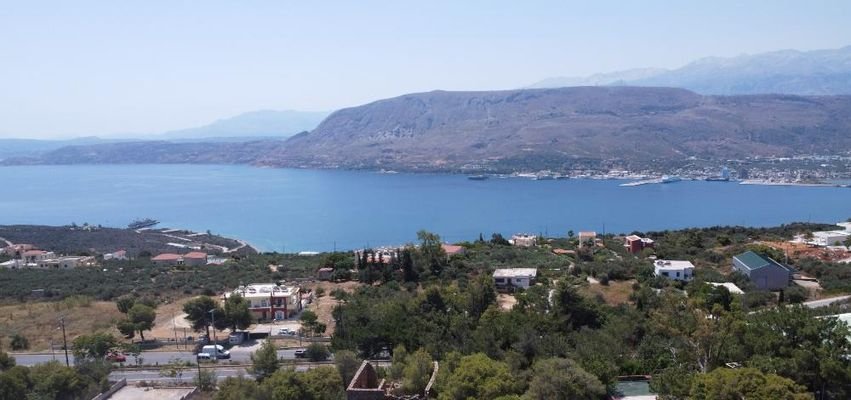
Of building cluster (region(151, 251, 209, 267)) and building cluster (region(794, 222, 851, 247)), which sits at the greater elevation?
building cluster (region(794, 222, 851, 247))

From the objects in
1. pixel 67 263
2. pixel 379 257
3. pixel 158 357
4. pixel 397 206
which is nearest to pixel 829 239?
pixel 379 257

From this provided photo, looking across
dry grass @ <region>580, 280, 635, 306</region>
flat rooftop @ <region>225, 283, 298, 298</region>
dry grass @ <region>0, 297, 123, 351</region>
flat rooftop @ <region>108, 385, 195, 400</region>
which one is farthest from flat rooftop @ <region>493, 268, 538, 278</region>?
dry grass @ <region>0, 297, 123, 351</region>

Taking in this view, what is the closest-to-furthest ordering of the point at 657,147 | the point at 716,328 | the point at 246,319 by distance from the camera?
the point at 716,328
the point at 246,319
the point at 657,147

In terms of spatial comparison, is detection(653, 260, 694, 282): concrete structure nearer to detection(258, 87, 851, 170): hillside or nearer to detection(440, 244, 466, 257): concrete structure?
detection(440, 244, 466, 257): concrete structure

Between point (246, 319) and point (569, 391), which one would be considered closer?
point (569, 391)

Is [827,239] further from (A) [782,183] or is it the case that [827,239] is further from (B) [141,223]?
(A) [782,183]

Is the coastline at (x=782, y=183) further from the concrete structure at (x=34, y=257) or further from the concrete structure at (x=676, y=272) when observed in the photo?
the concrete structure at (x=34, y=257)

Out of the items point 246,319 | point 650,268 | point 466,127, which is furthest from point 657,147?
point 246,319

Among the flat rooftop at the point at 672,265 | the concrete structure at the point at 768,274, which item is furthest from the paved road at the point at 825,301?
the flat rooftop at the point at 672,265

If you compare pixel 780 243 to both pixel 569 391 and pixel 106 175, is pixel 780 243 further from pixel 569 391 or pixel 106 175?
pixel 106 175
